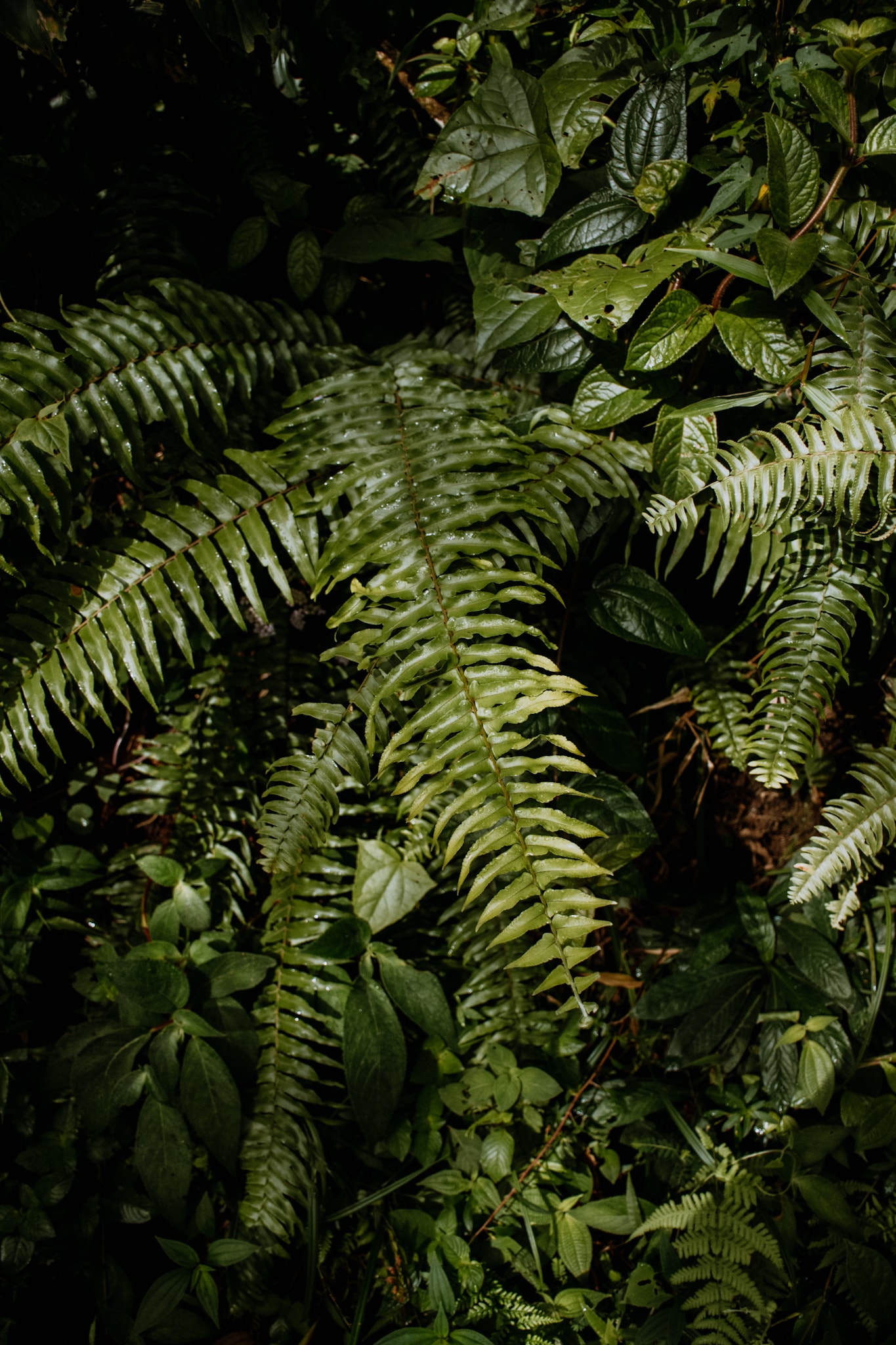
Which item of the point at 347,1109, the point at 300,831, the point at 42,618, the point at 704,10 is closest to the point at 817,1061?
the point at 347,1109

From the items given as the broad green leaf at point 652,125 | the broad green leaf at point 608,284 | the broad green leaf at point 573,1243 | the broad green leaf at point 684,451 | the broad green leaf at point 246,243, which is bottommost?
the broad green leaf at point 573,1243

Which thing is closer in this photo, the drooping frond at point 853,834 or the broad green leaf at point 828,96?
the broad green leaf at point 828,96

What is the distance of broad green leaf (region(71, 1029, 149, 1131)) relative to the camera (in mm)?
1871

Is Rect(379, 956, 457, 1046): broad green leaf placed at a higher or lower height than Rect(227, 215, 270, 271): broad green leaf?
lower

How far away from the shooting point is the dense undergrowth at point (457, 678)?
169cm

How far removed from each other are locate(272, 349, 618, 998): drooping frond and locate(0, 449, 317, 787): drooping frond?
0.12 meters


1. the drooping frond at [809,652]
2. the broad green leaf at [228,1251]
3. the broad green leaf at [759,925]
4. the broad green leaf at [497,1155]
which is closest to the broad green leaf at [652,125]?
the drooping frond at [809,652]

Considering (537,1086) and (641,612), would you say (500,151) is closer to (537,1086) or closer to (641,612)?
(641,612)

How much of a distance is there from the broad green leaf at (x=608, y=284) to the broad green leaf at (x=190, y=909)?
69.8 inches

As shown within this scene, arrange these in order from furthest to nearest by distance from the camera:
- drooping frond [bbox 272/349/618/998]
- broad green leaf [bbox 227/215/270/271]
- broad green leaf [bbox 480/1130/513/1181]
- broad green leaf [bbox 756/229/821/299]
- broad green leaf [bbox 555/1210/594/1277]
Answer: broad green leaf [bbox 227/215/270/271], broad green leaf [bbox 480/1130/513/1181], broad green leaf [bbox 555/1210/594/1277], broad green leaf [bbox 756/229/821/299], drooping frond [bbox 272/349/618/998]

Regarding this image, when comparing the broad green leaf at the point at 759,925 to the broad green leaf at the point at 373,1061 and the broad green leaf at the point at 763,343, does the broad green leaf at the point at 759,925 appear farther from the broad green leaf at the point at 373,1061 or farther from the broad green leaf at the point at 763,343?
the broad green leaf at the point at 763,343

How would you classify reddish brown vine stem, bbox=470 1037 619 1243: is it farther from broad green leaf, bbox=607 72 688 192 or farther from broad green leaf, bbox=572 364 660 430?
broad green leaf, bbox=607 72 688 192

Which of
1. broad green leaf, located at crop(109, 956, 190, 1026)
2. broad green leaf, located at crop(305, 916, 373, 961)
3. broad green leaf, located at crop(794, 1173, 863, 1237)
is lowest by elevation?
broad green leaf, located at crop(794, 1173, 863, 1237)

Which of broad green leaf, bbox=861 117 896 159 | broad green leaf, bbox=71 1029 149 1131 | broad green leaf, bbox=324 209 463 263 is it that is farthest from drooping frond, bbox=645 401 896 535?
broad green leaf, bbox=71 1029 149 1131
